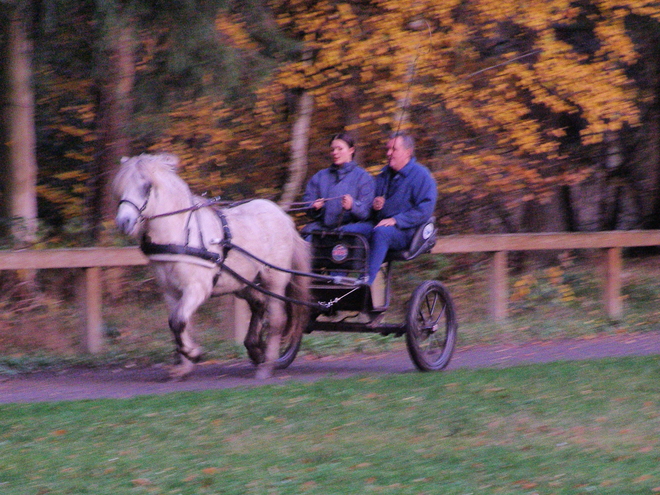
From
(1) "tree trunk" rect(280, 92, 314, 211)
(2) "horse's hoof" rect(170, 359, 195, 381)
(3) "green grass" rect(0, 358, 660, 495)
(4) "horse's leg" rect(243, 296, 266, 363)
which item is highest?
(1) "tree trunk" rect(280, 92, 314, 211)

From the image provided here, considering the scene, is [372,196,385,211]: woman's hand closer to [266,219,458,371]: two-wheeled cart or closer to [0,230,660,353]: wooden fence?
[266,219,458,371]: two-wheeled cart

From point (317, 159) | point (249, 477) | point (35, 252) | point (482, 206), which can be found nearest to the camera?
point (249, 477)

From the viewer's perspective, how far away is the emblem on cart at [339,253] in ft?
26.8

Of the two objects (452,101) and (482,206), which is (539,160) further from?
(452,101)

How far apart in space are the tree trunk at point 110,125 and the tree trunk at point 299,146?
2.16 meters

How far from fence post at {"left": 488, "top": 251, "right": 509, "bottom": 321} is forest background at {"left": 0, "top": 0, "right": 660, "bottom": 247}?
191 cm

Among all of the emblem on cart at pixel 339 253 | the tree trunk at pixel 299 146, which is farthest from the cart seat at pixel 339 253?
the tree trunk at pixel 299 146

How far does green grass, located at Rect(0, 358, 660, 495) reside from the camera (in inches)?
190

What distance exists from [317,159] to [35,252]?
205 inches

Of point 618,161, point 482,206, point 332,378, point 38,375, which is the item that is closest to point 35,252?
point 38,375

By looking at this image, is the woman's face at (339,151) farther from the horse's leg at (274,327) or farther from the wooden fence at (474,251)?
the wooden fence at (474,251)

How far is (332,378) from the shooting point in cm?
789

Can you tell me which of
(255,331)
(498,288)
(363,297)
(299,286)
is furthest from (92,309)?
(498,288)

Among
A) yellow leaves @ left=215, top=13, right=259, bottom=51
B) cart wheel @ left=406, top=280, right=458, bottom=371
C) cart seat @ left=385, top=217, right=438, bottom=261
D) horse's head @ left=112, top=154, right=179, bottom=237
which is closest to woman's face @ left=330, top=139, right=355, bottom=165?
cart seat @ left=385, top=217, right=438, bottom=261
